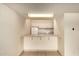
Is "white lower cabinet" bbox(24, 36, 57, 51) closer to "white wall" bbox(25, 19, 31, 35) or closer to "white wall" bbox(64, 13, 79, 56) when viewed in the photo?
"white wall" bbox(25, 19, 31, 35)

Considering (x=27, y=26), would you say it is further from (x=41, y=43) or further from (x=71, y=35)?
(x=71, y=35)

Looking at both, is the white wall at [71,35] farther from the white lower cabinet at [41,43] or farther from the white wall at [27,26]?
the white wall at [27,26]

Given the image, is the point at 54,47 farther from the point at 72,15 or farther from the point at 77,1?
the point at 77,1

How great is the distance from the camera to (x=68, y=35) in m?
4.67

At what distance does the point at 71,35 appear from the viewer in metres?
4.66

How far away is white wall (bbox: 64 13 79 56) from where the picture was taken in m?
4.62

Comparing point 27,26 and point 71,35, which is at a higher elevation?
point 27,26

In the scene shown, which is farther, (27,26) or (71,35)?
(27,26)

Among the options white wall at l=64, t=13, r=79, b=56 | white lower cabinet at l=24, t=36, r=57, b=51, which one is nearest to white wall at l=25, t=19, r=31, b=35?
white lower cabinet at l=24, t=36, r=57, b=51

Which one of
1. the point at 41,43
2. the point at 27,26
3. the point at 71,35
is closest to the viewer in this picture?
the point at 71,35

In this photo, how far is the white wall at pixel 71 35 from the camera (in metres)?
4.62

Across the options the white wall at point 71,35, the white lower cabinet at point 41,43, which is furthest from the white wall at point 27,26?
the white wall at point 71,35

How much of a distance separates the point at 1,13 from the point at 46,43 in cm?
427

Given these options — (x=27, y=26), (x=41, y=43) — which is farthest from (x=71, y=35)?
(x=27, y=26)
